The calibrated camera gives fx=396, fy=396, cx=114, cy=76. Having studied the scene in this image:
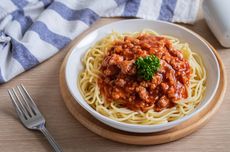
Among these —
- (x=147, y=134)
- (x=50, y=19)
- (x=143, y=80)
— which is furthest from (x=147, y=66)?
(x=50, y=19)

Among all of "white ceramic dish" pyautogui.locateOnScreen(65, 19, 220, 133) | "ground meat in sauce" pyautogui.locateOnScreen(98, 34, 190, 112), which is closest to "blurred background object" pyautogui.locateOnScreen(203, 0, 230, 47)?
"white ceramic dish" pyautogui.locateOnScreen(65, 19, 220, 133)

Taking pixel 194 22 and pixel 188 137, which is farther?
pixel 194 22

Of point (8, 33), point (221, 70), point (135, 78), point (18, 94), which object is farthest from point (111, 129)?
point (8, 33)

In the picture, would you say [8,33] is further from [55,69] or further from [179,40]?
[179,40]

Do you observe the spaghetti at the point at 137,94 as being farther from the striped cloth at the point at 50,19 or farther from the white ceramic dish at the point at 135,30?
the striped cloth at the point at 50,19

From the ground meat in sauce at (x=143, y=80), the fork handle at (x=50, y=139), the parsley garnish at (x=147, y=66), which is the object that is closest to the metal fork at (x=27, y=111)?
the fork handle at (x=50, y=139)
